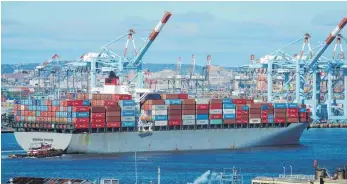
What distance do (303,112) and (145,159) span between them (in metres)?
18.7

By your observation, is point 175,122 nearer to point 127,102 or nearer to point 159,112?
point 159,112

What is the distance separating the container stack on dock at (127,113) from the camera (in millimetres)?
62719

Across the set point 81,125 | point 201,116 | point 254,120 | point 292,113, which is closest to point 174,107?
point 201,116

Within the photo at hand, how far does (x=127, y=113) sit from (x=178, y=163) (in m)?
9.55

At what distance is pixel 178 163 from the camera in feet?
178

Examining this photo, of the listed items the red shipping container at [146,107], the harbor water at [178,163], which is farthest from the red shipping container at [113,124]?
the red shipping container at [146,107]

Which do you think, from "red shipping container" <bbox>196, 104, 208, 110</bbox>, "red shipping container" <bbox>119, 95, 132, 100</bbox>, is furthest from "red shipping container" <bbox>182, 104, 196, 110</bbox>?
"red shipping container" <bbox>119, 95, 132, 100</bbox>

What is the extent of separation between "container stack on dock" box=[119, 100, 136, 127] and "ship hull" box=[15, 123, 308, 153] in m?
0.62

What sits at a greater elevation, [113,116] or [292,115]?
[292,115]

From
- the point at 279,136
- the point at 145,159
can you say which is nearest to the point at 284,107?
the point at 279,136

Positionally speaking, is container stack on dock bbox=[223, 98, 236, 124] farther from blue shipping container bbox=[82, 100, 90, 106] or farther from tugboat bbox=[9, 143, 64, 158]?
tugboat bbox=[9, 143, 64, 158]

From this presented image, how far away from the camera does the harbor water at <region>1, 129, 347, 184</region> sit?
153ft

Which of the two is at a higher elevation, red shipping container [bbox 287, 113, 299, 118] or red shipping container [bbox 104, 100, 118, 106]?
red shipping container [bbox 104, 100, 118, 106]

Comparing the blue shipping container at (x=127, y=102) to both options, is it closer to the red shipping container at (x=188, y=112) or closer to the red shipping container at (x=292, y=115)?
the red shipping container at (x=188, y=112)
